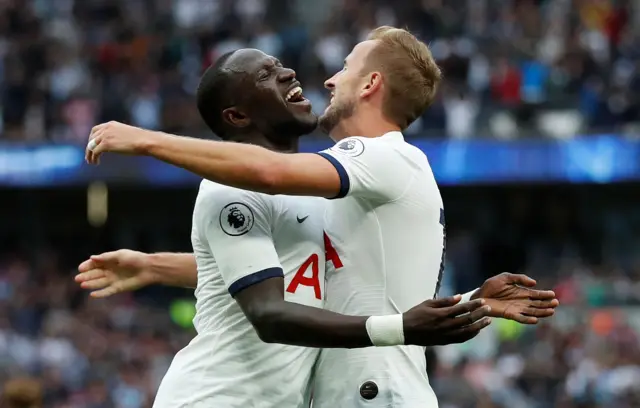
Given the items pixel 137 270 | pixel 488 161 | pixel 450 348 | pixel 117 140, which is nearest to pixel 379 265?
pixel 117 140

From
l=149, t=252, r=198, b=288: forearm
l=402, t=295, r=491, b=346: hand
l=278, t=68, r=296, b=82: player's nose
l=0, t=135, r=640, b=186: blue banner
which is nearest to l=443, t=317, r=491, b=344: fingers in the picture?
l=402, t=295, r=491, b=346: hand

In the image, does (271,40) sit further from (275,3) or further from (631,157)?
(631,157)

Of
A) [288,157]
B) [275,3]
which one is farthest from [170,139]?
[275,3]

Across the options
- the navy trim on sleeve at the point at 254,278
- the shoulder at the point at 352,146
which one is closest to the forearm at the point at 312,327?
the navy trim on sleeve at the point at 254,278

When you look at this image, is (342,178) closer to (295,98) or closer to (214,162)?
(214,162)

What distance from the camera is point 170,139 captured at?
15.0ft

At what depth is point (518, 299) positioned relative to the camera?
16.5ft

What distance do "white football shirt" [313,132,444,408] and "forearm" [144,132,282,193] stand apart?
332 millimetres

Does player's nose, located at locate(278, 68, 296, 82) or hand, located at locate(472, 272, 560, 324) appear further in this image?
player's nose, located at locate(278, 68, 296, 82)

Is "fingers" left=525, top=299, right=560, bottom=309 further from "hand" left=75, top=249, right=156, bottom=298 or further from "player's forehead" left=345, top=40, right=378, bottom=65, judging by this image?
"hand" left=75, top=249, right=156, bottom=298

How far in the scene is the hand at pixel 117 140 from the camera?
14.9 ft

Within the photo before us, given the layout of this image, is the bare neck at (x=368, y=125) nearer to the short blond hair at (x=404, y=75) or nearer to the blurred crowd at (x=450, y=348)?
the short blond hair at (x=404, y=75)

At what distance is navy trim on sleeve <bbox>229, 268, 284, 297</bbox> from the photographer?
4633 mm

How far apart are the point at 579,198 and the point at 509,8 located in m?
2.74
